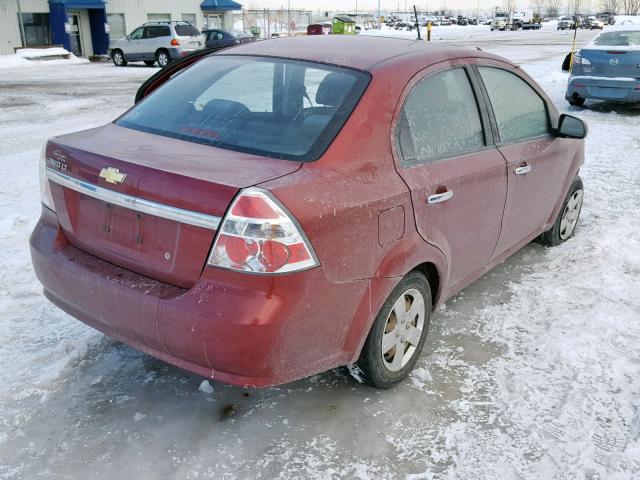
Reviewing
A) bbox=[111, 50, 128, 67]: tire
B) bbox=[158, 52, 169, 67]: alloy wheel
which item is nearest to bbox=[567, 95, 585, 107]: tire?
bbox=[158, 52, 169, 67]: alloy wheel

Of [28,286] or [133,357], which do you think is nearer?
[133,357]

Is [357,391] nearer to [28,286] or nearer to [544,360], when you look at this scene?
[544,360]

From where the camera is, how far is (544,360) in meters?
3.46

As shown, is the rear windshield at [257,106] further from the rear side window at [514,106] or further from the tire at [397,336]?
the rear side window at [514,106]

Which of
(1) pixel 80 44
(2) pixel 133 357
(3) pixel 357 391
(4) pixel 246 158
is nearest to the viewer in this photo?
(4) pixel 246 158

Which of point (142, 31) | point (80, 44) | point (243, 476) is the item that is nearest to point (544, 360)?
point (243, 476)

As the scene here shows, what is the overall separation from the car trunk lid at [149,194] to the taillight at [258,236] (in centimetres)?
5

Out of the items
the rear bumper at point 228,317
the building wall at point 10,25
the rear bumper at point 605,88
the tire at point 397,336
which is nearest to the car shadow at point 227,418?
→ the tire at point 397,336

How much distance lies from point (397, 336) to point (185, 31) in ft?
77.4

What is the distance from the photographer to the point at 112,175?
2623 millimetres

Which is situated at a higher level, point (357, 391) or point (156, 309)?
→ point (156, 309)

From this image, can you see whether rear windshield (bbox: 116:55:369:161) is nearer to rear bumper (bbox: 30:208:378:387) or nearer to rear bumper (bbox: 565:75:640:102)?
rear bumper (bbox: 30:208:378:387)

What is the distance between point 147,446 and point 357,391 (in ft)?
3.43

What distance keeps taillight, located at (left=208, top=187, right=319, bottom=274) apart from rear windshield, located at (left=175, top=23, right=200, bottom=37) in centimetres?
2361
